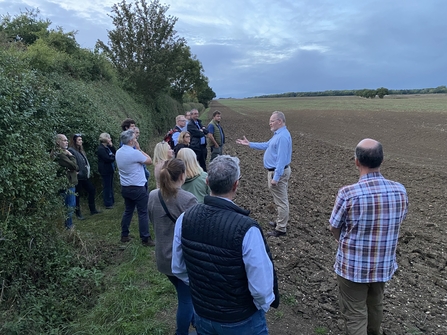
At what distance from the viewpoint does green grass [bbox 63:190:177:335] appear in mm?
3509

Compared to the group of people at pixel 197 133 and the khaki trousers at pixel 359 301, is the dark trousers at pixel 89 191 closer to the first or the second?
the group of people at pixel 197 133

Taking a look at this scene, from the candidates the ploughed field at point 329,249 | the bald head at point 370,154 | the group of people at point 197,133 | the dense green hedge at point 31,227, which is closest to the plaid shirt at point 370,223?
the bald head at point 370,154

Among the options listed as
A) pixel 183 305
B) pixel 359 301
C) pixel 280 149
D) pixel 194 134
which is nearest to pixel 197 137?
pixel 194 134

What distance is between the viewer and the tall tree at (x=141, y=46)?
762 inches

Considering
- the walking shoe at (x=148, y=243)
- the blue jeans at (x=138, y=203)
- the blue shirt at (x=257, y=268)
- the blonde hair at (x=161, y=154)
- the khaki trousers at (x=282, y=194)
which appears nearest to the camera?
the blue shirt at (x=257, y=268)

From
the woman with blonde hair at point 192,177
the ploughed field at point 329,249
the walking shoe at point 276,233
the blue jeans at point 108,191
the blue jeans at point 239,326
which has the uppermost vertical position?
the woman with blonde hair at point 192,177

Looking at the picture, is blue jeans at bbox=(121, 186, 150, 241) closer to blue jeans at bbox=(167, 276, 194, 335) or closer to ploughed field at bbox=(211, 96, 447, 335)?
ploughed field at bbox=(211, 96, 447, 335)

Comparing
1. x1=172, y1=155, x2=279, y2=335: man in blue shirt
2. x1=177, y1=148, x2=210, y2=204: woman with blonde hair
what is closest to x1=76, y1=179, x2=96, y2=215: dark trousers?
x1=177, y1=148, x2=210, y2=204: woman with blonde hair

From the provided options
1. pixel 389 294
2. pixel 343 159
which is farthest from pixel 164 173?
pixel 343 159

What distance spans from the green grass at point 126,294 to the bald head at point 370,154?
8.72 ft

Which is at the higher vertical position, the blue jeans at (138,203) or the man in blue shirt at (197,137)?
the man in blue shirt at (197,137)

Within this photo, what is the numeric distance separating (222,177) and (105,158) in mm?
5764

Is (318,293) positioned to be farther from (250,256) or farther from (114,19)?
(114,19)

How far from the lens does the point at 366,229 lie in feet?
9.70
